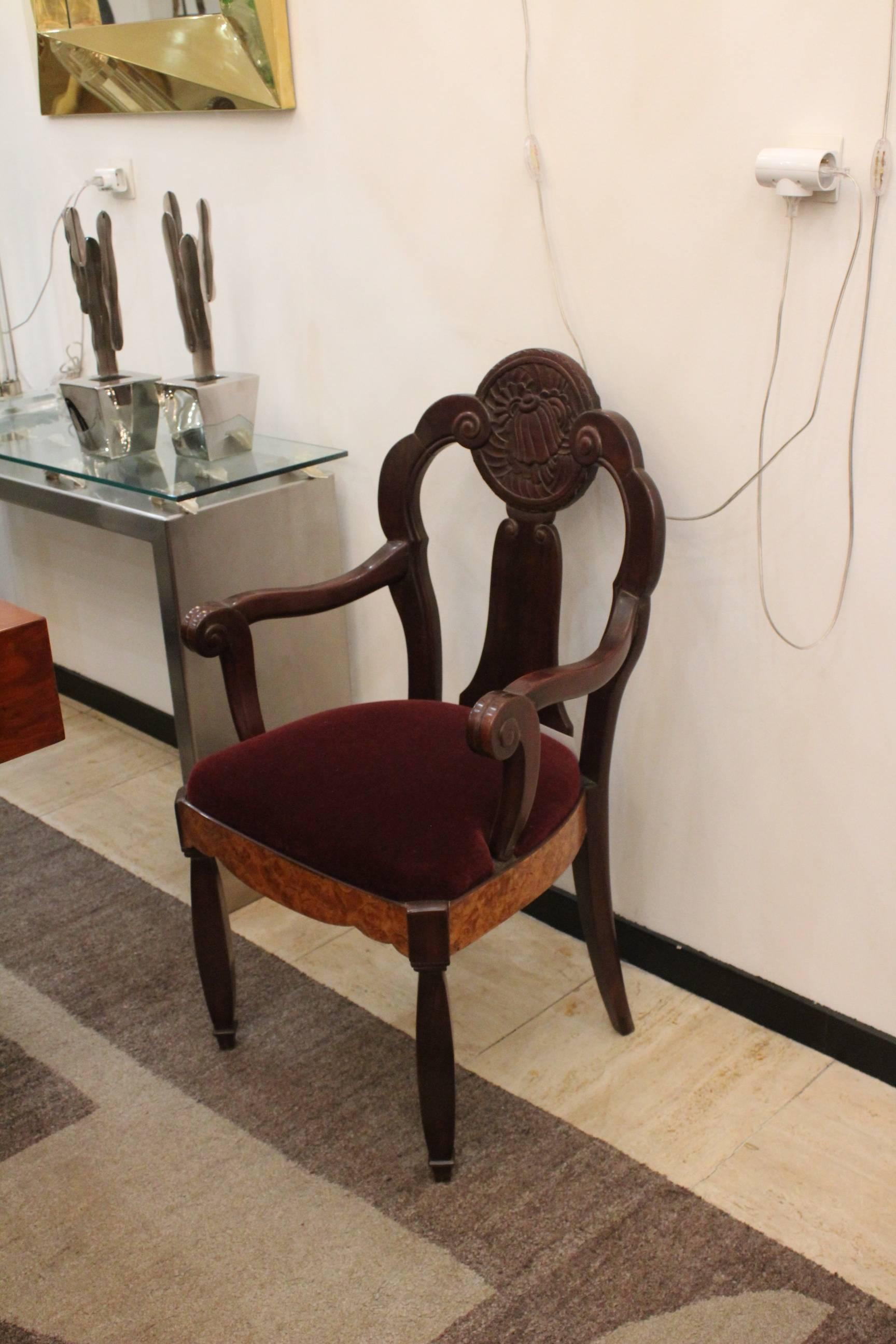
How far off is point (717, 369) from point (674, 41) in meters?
0.42

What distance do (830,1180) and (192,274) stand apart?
168 centimetres

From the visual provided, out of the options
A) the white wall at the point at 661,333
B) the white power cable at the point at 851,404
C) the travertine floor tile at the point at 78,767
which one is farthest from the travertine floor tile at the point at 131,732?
the white power cable at the point at 851,404

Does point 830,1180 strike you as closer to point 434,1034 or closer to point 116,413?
point 434,1034

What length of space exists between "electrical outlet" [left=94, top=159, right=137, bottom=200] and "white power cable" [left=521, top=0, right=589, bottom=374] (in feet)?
3.35

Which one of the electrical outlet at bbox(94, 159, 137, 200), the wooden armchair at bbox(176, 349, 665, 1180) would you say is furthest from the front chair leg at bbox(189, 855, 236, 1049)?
the electrical outlet at bbox(94, 159, 137, 200)

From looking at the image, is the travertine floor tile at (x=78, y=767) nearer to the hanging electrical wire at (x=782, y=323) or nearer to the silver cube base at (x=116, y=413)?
the silver cube base at (x=116, y=413)

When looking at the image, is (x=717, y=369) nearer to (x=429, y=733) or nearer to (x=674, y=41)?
(x=674, y=41)

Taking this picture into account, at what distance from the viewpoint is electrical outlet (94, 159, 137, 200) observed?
8.18 feet

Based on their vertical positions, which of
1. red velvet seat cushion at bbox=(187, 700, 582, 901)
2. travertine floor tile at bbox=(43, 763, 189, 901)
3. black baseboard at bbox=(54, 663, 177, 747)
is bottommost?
travertine floor tile at bbox=(43, 763, 189, 901)

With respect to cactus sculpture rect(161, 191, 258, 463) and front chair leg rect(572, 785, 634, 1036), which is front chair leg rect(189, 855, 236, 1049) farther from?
cactus sculpture rect(161, 191, 258, 463)

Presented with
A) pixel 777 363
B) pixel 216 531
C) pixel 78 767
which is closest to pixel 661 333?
pixel 777 363

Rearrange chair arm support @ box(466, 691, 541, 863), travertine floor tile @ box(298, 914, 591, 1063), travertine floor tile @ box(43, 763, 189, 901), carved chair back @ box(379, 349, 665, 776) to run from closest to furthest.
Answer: chair arm support @ box(466, 691, 541, 863), carved chair back @ box(379, 349, 665, 776), travertine floor tile @ box(298, 914, 591, 1063), travertine floor tile @ box(43, 763, 189, 901)

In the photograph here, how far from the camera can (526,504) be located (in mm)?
1832

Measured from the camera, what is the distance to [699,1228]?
61.6 inches
